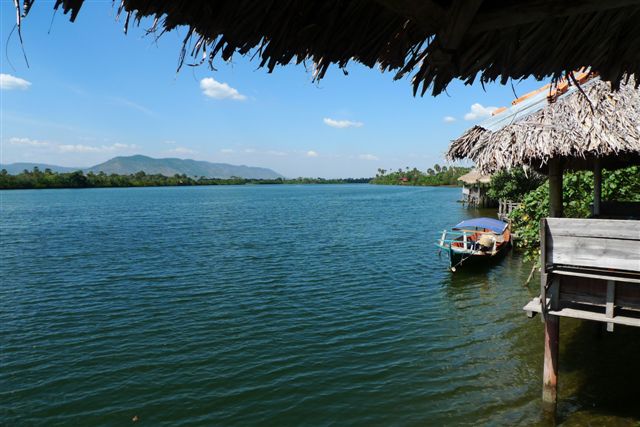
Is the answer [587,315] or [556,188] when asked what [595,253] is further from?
[556,188]

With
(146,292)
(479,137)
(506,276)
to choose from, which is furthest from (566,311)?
(146,292)

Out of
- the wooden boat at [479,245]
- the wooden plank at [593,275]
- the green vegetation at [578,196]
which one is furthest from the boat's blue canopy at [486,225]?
the wooden plank at [593,275]

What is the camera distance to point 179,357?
9.40 m

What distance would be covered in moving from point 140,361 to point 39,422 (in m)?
2.22

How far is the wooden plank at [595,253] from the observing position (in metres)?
4.95

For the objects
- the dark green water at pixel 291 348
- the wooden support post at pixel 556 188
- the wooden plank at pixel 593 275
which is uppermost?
the wooden support post at pixel 556 188

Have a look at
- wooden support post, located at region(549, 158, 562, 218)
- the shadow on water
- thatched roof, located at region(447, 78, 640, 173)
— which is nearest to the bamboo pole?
wooden support post, located at region(549, 158, 562, 218)

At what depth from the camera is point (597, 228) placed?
5055 mm

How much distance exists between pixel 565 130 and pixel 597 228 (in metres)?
1.68

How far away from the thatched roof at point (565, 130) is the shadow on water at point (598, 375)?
13.0 ft

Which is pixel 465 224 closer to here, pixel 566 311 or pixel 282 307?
pixel 282 307

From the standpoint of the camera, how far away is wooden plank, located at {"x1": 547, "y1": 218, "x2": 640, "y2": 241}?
16.1 feet

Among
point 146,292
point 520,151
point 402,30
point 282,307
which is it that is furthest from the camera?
point 146,292

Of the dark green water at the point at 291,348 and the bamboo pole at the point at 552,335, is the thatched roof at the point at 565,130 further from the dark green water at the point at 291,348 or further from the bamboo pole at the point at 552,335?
the dark green water at the point at 291,348
